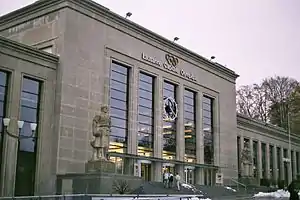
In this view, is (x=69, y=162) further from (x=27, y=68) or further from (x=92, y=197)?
(x=92, y=197)

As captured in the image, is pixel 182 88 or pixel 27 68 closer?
pixel 27 68

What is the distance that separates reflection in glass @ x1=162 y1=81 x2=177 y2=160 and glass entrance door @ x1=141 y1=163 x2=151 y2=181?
2177 millimetres

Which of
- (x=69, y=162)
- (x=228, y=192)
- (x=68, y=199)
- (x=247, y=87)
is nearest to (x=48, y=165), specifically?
(x=69, y=162)

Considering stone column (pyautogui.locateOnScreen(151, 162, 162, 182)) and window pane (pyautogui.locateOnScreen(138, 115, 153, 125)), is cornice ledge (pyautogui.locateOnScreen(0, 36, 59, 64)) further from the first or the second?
stone column (pyautogui.locateOnScreen(151, 162, 162, 182))

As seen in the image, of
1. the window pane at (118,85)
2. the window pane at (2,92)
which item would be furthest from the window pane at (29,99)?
the window pane at (118,85)

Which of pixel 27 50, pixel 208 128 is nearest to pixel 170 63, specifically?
pixel 208 128

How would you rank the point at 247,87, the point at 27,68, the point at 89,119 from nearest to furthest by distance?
the point at 27,68, the point at 89,119, the point at 247,87

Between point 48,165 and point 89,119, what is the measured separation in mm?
4770

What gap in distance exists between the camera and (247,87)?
7300cm

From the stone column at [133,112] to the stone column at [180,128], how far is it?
6279mm

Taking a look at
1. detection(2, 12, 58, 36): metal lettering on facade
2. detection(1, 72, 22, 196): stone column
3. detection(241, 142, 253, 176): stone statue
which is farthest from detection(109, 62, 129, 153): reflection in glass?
detection(241, 142, 253, 176): stone statue

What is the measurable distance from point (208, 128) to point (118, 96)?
1523cm

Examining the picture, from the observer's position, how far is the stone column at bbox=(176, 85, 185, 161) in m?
43.7

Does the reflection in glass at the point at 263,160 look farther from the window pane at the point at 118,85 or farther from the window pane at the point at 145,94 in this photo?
the window pane at the point at 118,85
